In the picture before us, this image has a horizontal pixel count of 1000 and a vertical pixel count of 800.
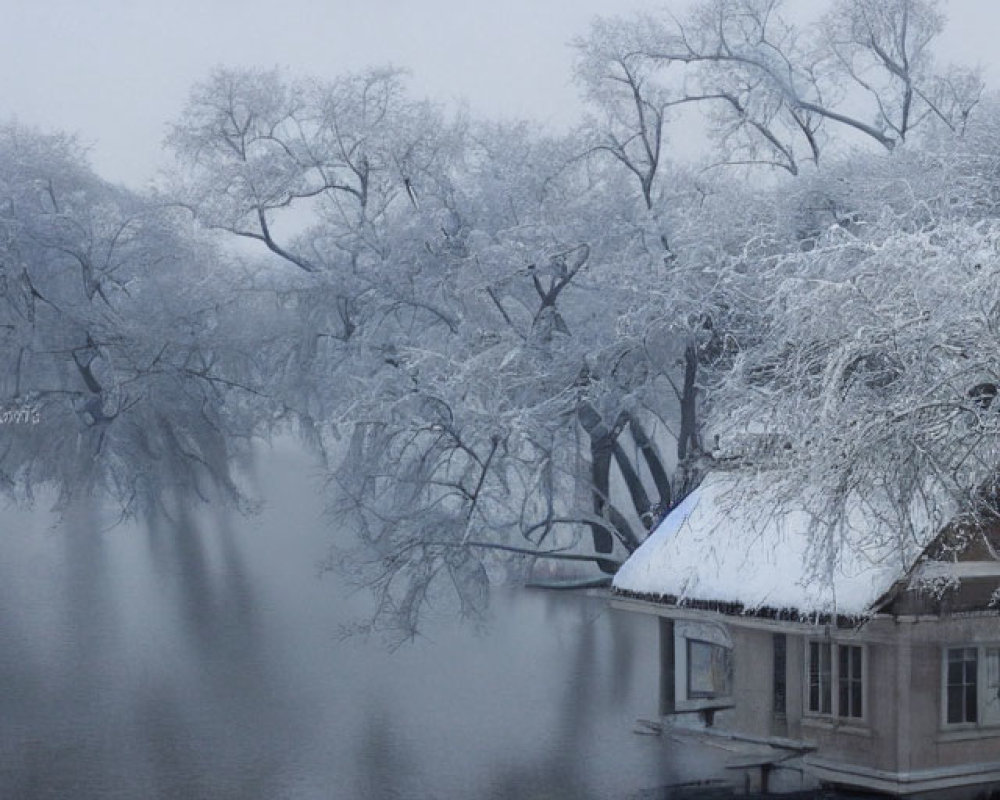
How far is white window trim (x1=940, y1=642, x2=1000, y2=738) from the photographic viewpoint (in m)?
17.3

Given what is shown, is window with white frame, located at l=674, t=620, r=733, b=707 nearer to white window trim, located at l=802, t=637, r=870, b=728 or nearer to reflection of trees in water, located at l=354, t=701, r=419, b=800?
white window trim, located at l=802, t=637, r=870, b=728

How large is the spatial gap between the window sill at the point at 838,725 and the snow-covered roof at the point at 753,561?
1.55 m

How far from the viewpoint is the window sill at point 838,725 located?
17703mm

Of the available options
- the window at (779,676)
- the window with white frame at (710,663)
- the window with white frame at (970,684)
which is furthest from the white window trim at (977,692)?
the window with white frame at (710,663)

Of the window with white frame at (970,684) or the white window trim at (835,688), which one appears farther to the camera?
the white window trim at (835,688)

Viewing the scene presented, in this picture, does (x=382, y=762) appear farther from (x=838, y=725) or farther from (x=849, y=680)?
(x=849, y=680)

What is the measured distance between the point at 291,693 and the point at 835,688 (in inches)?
567

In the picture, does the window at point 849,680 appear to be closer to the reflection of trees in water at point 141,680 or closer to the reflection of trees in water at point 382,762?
the reflection of trees in water at point 382,762

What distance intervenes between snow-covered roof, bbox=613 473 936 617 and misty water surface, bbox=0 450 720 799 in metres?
3.70

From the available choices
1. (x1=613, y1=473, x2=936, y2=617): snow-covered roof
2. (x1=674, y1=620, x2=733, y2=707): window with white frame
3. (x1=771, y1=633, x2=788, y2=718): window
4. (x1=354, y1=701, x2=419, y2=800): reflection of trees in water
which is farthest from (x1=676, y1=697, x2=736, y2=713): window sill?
(x1=354, y1=701, x2=419, y2=800): reflection of trees in water

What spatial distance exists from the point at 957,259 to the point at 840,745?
686cm

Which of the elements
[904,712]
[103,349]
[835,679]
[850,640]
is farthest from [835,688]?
[103,349]

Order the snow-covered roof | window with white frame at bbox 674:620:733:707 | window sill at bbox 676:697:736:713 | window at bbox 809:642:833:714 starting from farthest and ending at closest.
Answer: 1. window with white frame at bbox 674:620:733:707
2. window sill at bbox 676:697:736:713
3. window at bbox 809:642:833:714
4. the snow-covered roof

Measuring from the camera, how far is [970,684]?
17.5 meters
